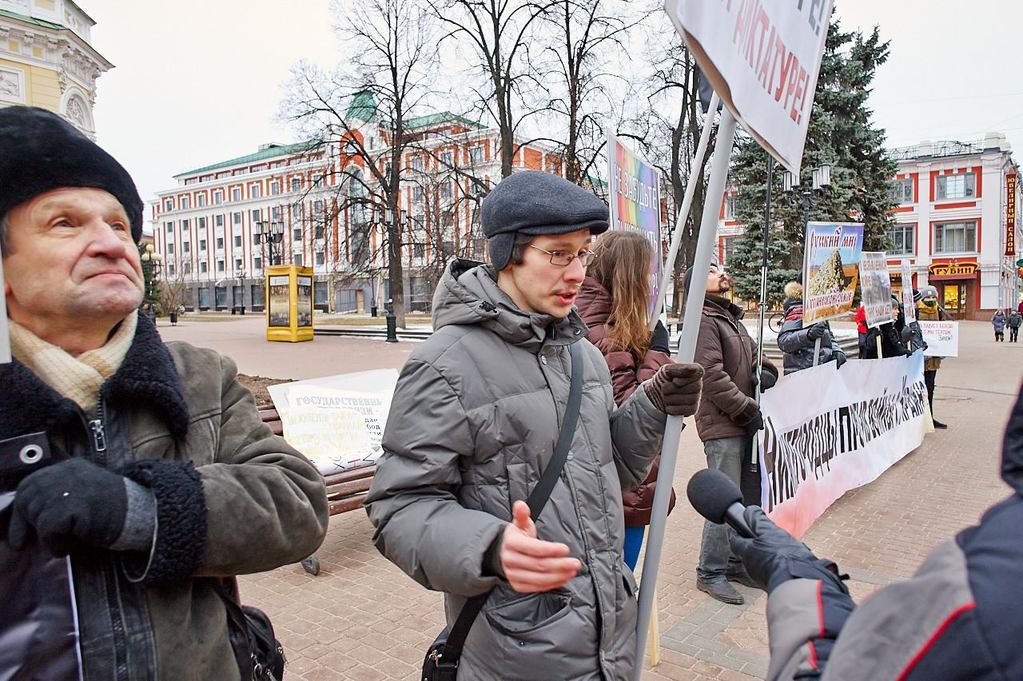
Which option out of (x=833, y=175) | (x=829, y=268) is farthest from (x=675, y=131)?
(x=829, y=268)

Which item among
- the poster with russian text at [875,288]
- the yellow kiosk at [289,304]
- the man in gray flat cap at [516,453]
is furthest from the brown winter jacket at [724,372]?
the yellow kiosk at [289,304]

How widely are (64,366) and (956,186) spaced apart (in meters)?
59.1

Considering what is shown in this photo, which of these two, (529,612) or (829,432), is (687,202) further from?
(829,432)

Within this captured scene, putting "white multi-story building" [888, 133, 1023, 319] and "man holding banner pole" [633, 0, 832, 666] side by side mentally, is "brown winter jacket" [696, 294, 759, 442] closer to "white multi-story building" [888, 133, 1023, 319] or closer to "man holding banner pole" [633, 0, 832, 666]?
"man holding banner pole" [633, 0, 832, 666]

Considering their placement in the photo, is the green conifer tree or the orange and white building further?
the orange and white building

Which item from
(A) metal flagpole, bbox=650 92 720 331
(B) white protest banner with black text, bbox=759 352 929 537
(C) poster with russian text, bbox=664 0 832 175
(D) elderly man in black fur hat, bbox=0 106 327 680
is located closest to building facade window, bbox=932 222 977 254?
(B) white protest banner with black text, bbox=759 352 929 537

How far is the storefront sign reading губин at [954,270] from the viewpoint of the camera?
48.2 meters

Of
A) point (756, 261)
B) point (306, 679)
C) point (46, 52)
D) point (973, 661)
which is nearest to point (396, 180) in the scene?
point (756, 261)

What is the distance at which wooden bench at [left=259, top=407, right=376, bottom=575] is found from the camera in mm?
5114

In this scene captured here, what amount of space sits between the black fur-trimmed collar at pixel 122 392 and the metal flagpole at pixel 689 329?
1.24 metres

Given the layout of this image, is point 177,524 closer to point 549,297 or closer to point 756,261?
point 549,297

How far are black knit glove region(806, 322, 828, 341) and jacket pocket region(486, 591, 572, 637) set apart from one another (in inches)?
223

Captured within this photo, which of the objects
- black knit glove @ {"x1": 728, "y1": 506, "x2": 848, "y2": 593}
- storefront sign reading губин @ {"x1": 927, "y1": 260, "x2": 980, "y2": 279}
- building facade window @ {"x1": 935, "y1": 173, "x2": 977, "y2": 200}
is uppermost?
building facade window @ {"x1": 935, "y1": 173, "x2": 977, "y2": 200}

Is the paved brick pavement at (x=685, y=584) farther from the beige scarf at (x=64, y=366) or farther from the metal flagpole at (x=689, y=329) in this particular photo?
the beige scarf at (x=64, y=366)
